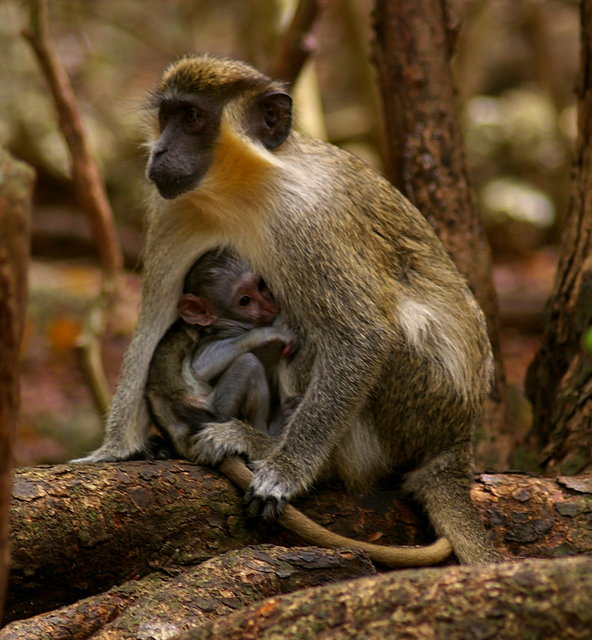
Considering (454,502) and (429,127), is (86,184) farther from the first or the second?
(454,502)

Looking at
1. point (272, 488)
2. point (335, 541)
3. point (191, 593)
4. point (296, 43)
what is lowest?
point (191, 593)

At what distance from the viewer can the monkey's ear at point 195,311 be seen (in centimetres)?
522

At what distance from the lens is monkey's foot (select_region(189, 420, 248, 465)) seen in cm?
462

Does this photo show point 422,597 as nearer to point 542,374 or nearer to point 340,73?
point 542,374

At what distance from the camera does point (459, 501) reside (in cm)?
472

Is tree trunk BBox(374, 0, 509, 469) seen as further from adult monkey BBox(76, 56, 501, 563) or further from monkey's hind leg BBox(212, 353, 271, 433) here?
monkey's hind leg BBox(212, 353, 271, 433)

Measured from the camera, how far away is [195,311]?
5242 mm

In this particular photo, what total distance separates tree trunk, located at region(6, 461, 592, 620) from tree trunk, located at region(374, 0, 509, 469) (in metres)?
1.59

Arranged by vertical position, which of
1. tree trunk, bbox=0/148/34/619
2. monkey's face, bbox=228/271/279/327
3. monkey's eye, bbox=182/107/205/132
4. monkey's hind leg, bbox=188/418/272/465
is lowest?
monkey's hind leg, bbox=188/418/272/465

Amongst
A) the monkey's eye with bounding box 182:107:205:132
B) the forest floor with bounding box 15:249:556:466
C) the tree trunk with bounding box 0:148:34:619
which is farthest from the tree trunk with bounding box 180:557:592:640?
the forest floor with bounding box 15:249:556:466

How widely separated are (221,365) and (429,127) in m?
2.30

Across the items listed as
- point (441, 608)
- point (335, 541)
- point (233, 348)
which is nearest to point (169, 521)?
point (335, 541)

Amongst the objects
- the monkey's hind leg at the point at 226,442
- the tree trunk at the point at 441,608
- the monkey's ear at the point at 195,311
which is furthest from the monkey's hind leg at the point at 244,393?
the tree trunk at the point at 441,608

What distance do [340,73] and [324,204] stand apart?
1354 centimetres
